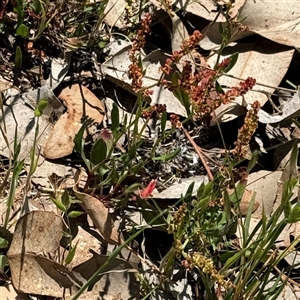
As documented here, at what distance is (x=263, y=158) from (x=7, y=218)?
857 mm

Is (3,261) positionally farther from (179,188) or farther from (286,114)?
(286,114)

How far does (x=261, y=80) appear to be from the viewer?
7.20ft

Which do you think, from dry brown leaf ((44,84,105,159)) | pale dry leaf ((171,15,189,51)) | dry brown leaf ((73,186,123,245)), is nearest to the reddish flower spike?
dry brown leaf ((73,186,123,245))

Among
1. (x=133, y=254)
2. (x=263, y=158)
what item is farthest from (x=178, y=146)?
(x=133, y=254)

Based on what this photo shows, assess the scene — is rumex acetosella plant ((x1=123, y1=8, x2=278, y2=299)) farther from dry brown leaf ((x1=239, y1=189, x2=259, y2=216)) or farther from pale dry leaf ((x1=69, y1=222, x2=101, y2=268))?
pale dry leaf ((x1=69, y1=222, x2=101, y2=268))

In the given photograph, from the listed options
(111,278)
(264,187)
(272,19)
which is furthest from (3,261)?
(272,19)

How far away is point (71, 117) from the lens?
208cm

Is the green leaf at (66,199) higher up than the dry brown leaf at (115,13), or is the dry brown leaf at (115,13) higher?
the dry brown leaf at (115,13)

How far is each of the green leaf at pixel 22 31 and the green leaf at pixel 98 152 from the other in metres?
0.54

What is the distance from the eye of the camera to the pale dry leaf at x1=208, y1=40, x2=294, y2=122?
7.10ft

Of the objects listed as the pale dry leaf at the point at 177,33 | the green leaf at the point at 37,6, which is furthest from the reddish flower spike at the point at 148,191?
the green leaf at the point at 37,6

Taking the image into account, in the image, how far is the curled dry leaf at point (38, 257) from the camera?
5.54ft

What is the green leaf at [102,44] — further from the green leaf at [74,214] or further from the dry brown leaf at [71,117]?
the green leaf at [74,214]

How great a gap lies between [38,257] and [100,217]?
209mm
